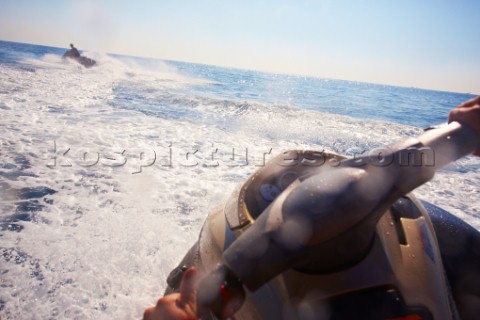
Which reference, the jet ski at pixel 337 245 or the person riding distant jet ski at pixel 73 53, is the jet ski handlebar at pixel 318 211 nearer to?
the jet ski at pixel 337 245

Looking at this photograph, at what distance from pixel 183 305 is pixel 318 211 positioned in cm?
48

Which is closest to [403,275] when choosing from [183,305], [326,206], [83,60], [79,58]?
[326,206]

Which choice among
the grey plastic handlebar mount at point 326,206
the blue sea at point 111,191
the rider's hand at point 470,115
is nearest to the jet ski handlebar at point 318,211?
the grey plastic handlebar mount at point 326,206

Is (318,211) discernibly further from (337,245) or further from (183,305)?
(183,305)

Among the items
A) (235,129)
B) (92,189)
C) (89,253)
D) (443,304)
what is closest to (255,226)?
(443,304)

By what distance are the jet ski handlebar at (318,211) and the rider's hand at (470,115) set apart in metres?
0.15

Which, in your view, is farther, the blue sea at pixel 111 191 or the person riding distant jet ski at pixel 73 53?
the person riding distant jet ski at pixel 73 53

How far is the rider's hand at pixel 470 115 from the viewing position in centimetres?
95

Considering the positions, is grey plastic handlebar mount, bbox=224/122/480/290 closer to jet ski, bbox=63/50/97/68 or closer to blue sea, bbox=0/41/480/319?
blue sea, bbox=0/41/480/319

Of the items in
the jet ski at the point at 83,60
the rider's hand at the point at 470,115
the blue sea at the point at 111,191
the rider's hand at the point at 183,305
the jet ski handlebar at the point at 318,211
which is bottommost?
the blue sea at the point at 111,191

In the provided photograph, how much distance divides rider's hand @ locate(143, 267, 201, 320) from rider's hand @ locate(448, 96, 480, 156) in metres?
0.92

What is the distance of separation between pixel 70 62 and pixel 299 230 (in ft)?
98.8

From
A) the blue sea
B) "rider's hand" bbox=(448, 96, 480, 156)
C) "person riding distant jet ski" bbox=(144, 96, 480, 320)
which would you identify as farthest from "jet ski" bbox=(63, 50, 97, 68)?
"rider's hand" bbox=(448, 96, 480, 156)

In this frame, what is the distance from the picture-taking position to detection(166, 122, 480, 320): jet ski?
0.72 meters
